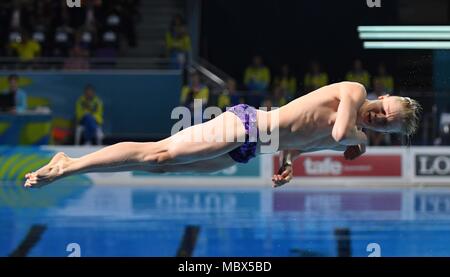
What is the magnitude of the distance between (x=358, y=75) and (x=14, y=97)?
17.0 feet

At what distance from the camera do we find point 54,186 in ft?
38.2

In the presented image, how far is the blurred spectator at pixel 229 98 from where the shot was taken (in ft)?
37.9

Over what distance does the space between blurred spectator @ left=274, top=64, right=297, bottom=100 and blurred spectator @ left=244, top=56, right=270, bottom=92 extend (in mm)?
290

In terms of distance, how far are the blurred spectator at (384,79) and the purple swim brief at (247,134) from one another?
15.4 feet

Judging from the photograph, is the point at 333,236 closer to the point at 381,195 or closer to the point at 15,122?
the point at 381,195

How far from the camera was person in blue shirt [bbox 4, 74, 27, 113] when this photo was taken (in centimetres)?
1203

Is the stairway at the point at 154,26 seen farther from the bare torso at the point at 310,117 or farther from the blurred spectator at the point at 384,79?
the bare torso at the point at 310,117

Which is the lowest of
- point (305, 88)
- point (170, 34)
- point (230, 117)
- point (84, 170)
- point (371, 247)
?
point (371, 247)

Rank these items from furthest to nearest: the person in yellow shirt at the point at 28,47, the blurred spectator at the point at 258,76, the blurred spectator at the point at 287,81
Result: 1. the person in yellow shirt at the point at 28,47
2. the blurred spectator at the point at 258,76
3. the blurred spectator at the point at 287,81

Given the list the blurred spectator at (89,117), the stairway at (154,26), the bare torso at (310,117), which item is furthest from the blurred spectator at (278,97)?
the bare torso at (310,117)

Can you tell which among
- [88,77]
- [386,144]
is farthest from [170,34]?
[386,144]

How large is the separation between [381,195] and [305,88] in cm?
177

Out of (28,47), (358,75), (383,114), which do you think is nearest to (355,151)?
(383,114)
